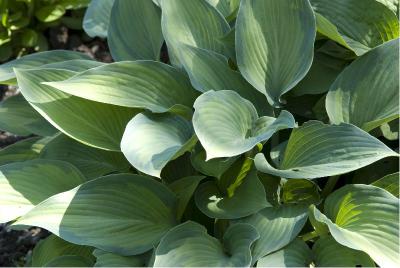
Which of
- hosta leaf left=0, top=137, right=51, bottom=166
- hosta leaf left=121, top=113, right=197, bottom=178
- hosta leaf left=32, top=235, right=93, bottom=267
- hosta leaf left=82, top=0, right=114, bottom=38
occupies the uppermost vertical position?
hosta leaf left=121, top=113, right=197, bottom=178

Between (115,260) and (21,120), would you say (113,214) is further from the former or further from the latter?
(21,120)

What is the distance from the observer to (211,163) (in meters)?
1.49

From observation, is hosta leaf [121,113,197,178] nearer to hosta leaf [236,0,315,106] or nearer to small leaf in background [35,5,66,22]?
hosta leaf [236,0,315,106]

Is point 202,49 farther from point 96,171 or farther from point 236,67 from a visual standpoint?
point 96,171

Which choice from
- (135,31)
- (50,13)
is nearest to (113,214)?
(135,31)

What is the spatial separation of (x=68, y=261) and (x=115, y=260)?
0.19 metres

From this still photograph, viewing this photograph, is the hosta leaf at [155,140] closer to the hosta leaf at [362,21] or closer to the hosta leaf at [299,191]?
the hosta leaf at [299,191]

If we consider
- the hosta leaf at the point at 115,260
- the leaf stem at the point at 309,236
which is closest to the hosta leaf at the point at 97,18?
the hosta leaf at the point at 115,260

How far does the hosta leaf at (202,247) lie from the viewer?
1.42 meters

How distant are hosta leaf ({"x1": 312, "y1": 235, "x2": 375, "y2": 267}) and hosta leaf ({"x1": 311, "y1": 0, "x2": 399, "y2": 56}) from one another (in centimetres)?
55

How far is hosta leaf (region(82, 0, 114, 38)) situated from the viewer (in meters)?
2.07

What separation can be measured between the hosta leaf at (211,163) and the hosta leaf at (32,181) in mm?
339

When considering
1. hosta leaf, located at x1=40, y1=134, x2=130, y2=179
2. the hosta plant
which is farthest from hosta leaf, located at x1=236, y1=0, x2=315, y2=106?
hosta leaf, located at x1=40, y1=134, x2=130, y2=179

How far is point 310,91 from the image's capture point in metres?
1.75
